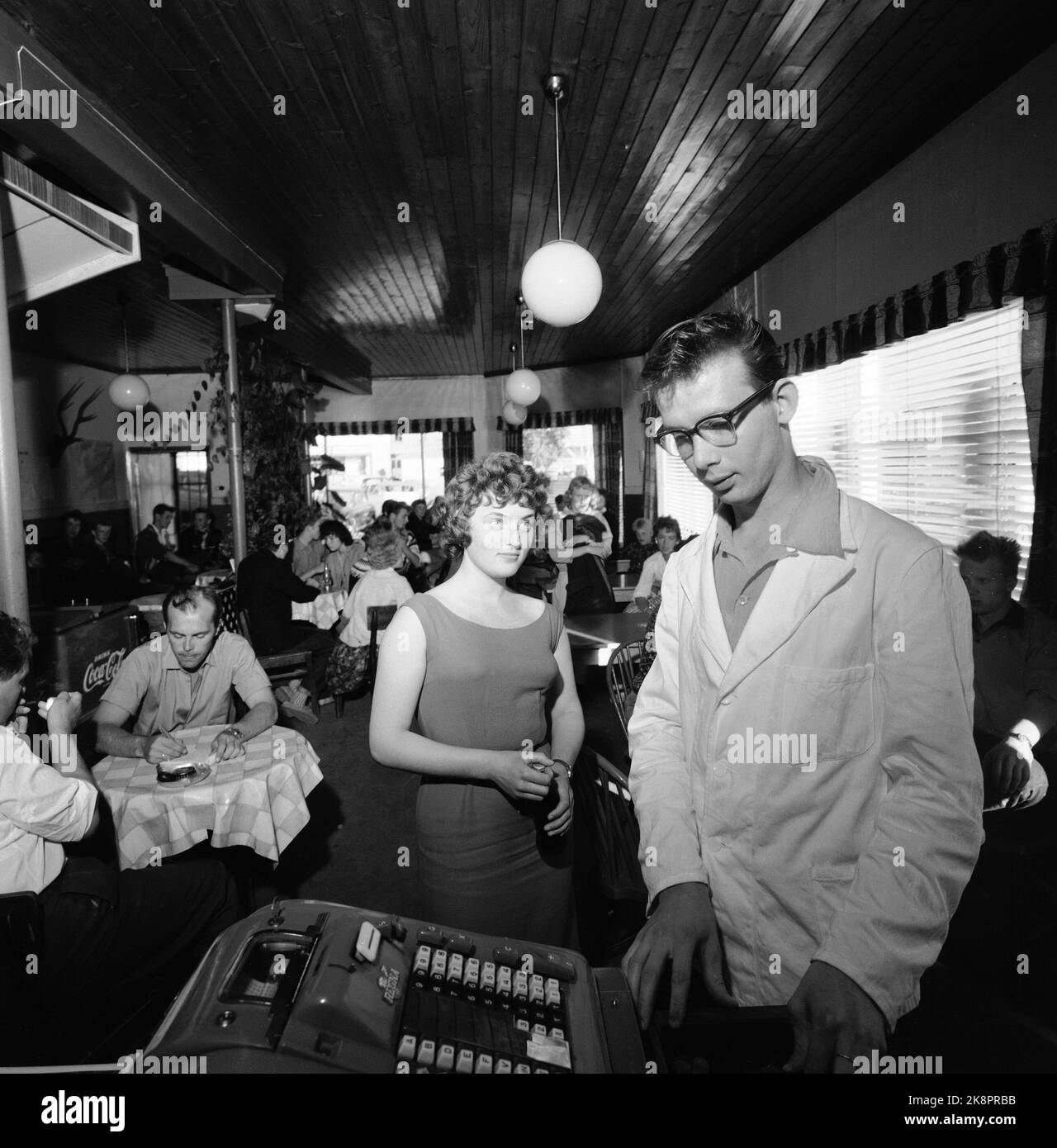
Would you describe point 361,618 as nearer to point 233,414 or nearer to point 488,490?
point 233,414

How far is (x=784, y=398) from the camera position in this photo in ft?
3.90

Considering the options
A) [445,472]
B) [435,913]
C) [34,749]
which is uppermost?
[445,472]

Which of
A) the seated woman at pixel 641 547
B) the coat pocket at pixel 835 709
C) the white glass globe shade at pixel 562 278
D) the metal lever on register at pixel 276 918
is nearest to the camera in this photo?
the metal lever on register at pixel 276 918

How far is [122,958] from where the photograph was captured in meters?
2.19

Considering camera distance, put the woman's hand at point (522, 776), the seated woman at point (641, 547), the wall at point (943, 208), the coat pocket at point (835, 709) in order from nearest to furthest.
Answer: the coat pocket at point (835, 709)
the woman's hand at point (522, 776)
the wall at point (943, 208)
the seated woman at point (641, 547)

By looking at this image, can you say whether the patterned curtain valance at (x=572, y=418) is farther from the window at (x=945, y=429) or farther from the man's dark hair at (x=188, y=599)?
the man's dark hair at (x=188, y=599)

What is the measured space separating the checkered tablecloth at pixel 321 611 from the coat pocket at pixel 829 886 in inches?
242

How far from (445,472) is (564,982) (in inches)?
505

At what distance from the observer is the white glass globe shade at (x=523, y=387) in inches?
337

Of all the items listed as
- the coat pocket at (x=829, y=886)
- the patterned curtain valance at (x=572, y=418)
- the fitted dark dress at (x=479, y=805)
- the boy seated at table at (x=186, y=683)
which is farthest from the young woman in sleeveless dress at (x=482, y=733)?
the patterned curtain valance at (x=572, y=418)

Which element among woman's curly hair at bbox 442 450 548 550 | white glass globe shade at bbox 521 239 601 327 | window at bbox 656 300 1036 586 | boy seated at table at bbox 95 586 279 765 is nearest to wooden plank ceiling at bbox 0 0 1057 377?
white glass globe shade at bbox 521 239 601 327

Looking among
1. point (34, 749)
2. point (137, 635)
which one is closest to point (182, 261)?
point (137, 635)
